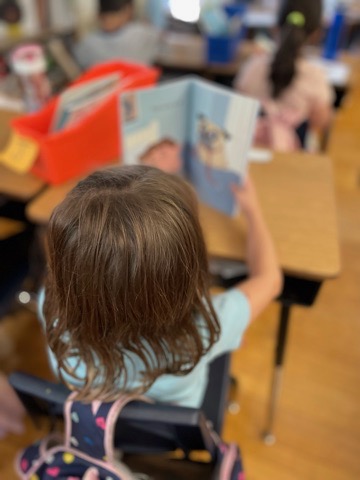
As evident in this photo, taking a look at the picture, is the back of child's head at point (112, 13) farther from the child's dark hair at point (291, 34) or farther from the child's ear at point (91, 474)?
the child's ear at point (91, 474)

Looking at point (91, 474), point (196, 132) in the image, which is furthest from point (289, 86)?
point (91, 474)

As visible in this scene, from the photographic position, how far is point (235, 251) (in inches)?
36.2

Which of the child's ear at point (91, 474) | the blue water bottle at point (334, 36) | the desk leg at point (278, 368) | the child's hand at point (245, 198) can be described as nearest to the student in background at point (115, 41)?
the blue water bottle at point (334, 36)

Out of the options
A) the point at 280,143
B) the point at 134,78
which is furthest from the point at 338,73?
the point at 134,78

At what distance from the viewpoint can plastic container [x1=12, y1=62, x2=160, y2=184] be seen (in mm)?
1100

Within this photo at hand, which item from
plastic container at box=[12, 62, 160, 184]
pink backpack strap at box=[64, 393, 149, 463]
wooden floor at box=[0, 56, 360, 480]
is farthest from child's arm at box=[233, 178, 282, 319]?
wooden floor at box=[0, 56, 360, 480]

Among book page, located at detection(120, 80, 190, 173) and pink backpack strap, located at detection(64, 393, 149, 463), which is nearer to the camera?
pink backpack strap, located at detection(64, 393, 149, 463)

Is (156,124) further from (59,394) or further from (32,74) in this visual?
(59,394)

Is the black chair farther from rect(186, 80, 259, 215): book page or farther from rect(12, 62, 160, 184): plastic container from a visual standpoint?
rect(12, 62, 160, 184): plastic container

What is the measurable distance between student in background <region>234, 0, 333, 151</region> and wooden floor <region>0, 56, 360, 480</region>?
2.28ft

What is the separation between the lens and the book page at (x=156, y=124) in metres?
0.94

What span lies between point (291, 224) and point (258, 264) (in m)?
0.20

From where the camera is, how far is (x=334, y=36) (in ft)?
7.34

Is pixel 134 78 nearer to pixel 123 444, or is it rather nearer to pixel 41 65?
pixel 41 65
